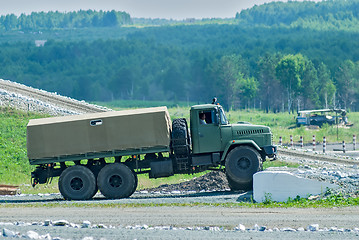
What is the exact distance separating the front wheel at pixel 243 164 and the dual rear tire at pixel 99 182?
3798 millimetres

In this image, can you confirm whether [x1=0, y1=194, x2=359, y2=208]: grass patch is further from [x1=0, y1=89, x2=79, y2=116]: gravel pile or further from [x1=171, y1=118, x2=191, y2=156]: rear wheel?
[x1=0, y1=89, x2=79, y2=116]: gravel pile

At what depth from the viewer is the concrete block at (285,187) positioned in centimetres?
2284

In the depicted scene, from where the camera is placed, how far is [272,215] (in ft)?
64.2

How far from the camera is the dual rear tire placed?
25328 mm

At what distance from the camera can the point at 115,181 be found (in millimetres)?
25531

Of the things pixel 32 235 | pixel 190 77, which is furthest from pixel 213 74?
pixel 32 235

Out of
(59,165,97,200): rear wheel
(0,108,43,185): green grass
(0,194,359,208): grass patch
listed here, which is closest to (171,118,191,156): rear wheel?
(59,165,97,200): rear wheel

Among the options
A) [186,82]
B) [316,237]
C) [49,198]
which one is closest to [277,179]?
[316,237]

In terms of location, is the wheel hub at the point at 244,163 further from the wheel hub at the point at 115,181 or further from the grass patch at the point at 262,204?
the wheel hub at the point at 115,181

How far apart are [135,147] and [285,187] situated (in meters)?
5.93

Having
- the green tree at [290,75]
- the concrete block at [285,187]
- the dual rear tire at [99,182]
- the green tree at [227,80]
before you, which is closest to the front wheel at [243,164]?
the concrete block at [285,187]

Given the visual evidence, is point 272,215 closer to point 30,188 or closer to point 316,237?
point 316,237

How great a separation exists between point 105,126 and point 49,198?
A: 4.06 meters

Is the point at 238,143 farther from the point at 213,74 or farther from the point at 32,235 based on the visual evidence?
the point at 213,74
